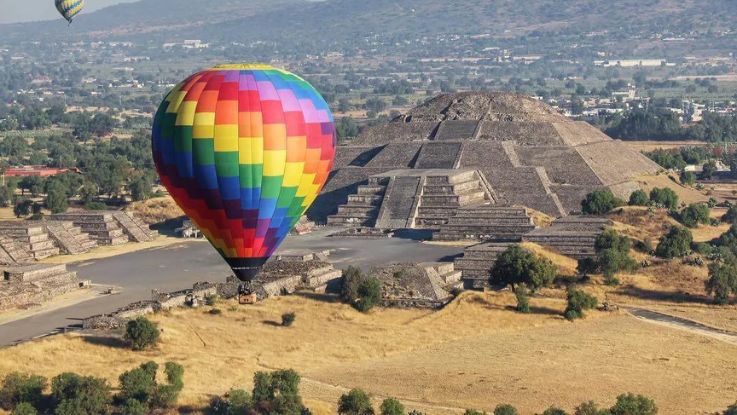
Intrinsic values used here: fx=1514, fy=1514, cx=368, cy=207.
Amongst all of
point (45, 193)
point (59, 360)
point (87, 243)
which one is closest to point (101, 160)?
point (45, 193)

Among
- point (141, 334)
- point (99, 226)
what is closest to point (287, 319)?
A: point (141, 334)

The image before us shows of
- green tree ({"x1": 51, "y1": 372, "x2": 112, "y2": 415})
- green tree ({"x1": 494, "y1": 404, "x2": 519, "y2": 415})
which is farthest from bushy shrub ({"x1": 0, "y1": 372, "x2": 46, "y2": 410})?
green tree ({"x1": 494, "y1": 404, "x2": 519, "y2": 415})

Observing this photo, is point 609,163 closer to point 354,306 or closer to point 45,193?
point 45,193

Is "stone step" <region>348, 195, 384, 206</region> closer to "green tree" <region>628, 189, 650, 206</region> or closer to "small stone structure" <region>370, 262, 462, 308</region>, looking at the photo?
"green tree" <region>628, 189, 650, 206</region>

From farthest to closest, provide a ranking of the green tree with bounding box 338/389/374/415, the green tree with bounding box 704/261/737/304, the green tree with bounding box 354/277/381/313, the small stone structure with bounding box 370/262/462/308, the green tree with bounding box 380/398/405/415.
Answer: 1. the green tree with bounding box 704/261/737/304
2. the small stone structure with bounding box 370/262/462/308
3. the green tree with bounding box 354/277/381/313
4. the green tree with bounding box 338/389/374/415
5. the green tree with bounding box 380/398/405/415

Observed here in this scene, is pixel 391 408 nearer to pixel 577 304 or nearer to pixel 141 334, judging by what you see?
pixel 141 334

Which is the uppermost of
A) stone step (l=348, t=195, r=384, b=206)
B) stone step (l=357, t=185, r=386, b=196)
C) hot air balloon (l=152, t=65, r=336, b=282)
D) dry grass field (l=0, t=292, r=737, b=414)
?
hot air balloon (l=152, t=65, r=336, b=282)
